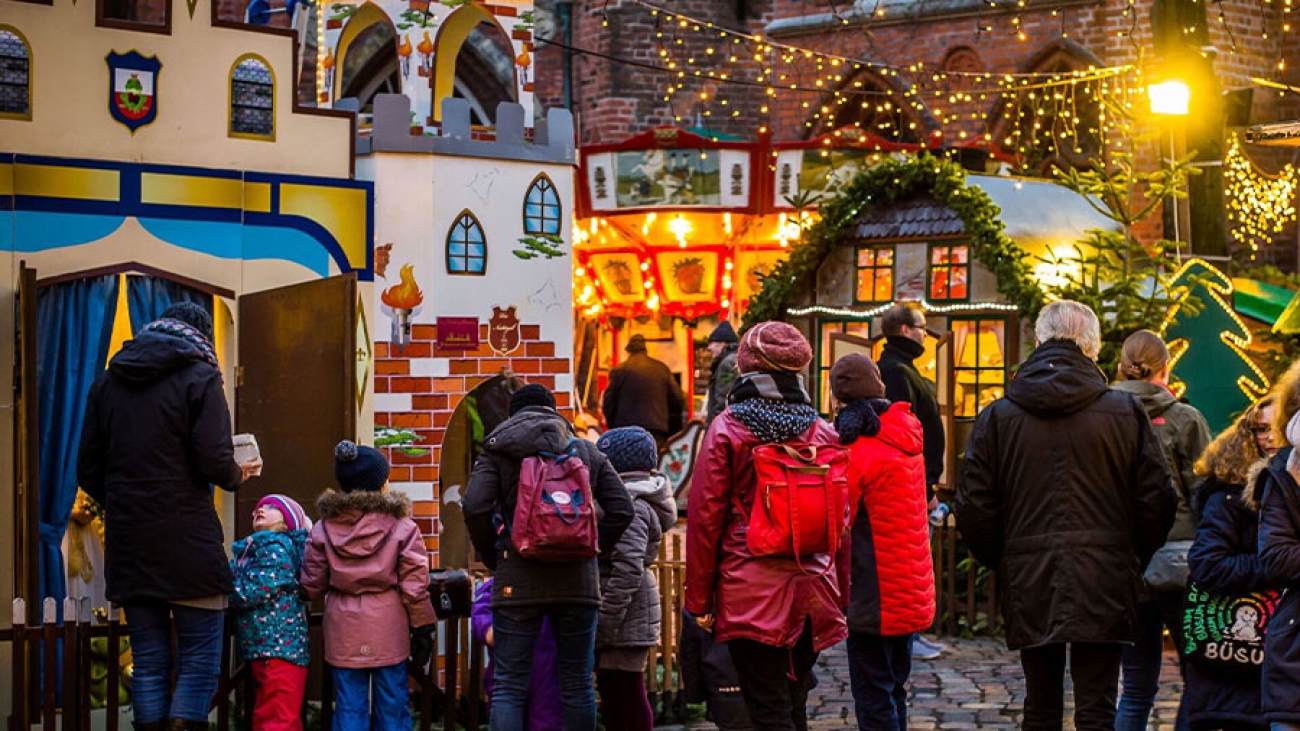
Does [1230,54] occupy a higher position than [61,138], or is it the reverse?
[1230,54]

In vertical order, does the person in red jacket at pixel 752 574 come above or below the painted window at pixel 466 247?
below

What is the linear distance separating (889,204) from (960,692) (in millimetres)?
4943

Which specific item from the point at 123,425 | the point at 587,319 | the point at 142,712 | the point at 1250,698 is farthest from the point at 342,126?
the point at 587,319

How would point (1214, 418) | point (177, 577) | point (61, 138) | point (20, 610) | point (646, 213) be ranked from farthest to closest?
point (646, 213)
point (1214, 418)
point (61, 138)
point (20, 610)
point (177, 577)

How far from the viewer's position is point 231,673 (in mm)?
8328

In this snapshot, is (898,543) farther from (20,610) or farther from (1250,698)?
(20,610)

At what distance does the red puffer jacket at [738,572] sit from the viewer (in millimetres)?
6312

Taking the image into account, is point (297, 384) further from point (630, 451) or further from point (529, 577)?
point (529, 577)

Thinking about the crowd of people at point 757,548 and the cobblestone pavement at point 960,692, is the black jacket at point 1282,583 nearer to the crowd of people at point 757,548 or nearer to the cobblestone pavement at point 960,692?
the crowd of people at point 757,548

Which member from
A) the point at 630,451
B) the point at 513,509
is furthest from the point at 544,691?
the point at 630,451

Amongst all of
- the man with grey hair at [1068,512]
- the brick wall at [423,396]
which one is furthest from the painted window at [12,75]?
the man with grey hair at [1068,512]

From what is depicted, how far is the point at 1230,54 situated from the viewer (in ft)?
62.0

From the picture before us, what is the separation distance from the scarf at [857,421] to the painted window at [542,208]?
3228 millimetres

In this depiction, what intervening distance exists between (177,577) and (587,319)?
13814mm
